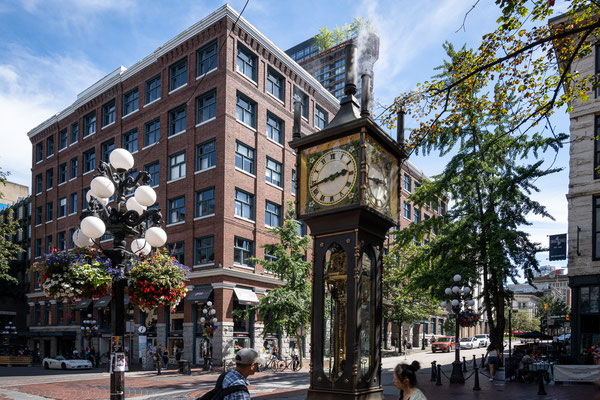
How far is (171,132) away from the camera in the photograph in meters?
35.6

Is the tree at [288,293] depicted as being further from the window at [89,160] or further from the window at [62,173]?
the window at [62,173]

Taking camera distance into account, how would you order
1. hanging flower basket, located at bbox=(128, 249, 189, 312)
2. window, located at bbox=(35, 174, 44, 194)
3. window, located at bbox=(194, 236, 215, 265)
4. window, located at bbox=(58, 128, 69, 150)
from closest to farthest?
hanging flower basket, located at bbox=(128, 249, 189, 312) → window, located at bbox=(194, 236, 215, 265) → window, located at bbox=(58, 128, 69, 150) → window, located at bbox=(35, 174, 44, 194)

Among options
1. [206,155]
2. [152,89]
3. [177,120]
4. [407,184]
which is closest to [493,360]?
[206,155]

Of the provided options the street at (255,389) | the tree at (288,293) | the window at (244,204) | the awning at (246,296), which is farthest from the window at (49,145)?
the street at (255,389)

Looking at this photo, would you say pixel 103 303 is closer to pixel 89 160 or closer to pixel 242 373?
pixel 89 160

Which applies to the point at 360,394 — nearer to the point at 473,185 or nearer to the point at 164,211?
the point at 473,185

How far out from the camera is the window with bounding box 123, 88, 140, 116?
3896cm

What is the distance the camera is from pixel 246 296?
3131 cm

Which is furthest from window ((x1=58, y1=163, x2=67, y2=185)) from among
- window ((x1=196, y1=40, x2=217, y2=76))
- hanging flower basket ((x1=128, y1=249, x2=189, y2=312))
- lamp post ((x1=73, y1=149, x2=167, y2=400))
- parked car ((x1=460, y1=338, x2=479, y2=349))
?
hanging flower basket ((x1=128, y1=249, x2=189, y2=312))

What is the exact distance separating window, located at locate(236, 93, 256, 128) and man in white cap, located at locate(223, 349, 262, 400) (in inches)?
1157

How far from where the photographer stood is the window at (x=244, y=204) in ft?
106

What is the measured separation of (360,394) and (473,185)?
1838 centimetres

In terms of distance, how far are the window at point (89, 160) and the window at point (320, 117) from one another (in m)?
19.2

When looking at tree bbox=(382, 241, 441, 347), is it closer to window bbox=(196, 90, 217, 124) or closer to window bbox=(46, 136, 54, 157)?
window bbox=(196, 90, 217, 124)
